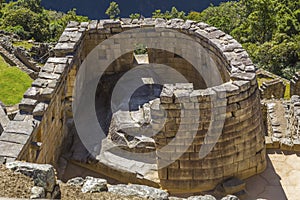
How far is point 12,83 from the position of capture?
28078mm

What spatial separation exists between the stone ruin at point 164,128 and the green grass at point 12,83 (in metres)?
12.2

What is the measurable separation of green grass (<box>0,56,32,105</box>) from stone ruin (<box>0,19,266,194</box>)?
1224 cm

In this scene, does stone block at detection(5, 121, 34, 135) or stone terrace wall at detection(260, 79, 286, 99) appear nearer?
stone block at detection(5, 121, 34, 135)

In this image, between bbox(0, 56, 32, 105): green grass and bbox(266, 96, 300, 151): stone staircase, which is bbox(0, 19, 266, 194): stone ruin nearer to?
bbox(266, 96, 300, 151): stone staircase

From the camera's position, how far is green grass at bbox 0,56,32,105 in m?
26.2

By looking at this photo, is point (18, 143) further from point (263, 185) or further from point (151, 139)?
point (263, 185)

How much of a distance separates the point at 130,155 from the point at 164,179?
155 cm

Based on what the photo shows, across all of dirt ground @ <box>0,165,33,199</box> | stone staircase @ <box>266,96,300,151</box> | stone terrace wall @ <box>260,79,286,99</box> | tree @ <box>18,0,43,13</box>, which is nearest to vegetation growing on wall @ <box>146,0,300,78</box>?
stone terrace wall @ <box>260,79,286,99</box>

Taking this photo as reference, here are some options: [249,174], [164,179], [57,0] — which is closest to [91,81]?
[164,179]

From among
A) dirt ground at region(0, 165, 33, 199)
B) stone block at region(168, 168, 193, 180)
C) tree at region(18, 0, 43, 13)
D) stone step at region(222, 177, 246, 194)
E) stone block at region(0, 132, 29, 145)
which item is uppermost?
tree at region(18, 0, 43, 13)

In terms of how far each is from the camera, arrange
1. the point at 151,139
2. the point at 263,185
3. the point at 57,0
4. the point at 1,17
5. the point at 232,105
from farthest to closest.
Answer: the point at 57,0
the point at 1,17
the point at 151,139
the point at 263,185
the point at 232,105

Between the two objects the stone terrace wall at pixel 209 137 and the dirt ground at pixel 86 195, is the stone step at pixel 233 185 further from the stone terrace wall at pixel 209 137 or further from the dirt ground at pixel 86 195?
the dirt ground at pixel 86 195

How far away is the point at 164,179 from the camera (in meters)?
11.7

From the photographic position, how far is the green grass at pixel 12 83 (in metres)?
26.2
